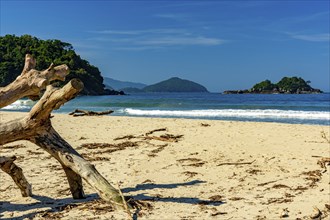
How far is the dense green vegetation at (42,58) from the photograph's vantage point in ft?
240

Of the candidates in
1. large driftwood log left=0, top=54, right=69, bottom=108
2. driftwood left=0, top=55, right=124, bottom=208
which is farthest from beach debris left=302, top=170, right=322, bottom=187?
large driftwood log left=0, top=54, right=69, bottom=108

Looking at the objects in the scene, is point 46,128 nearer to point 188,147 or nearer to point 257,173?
point 257,173

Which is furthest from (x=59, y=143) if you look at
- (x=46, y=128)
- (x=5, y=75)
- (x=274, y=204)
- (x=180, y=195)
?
(x=5, y=75)

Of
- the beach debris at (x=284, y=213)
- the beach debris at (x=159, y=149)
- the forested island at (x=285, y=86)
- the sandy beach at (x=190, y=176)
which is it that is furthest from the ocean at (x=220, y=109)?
the forested island at (x=285, y=86)

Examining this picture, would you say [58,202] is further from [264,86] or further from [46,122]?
[264,86]

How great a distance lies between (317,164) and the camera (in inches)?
321

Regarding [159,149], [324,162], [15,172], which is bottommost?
[324,162]

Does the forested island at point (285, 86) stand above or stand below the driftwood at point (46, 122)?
above

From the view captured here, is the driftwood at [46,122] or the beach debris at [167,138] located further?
the beach debris at [167,138]

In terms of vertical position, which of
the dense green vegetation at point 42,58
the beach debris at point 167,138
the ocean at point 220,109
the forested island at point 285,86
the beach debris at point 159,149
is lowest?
the beach debris at point 159,149

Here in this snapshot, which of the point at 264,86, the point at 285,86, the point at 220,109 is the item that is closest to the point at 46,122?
the point at 220,109

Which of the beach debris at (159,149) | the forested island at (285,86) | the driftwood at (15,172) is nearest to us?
the driftwood at (15,172)

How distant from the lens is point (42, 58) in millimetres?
72938

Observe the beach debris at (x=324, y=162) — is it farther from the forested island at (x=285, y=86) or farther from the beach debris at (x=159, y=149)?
the forested island at (x=285, y=86)
